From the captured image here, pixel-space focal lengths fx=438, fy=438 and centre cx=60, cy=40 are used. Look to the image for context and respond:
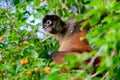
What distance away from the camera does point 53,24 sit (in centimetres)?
774

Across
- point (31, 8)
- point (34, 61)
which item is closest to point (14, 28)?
point (31, 8)

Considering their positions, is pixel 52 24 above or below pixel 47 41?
above

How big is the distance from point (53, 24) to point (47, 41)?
36cm

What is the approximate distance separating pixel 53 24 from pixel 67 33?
30cm

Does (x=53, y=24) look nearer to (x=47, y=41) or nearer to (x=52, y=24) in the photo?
(x=52, y=24)

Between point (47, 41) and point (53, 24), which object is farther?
point (53, 24)

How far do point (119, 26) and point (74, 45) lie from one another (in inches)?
162

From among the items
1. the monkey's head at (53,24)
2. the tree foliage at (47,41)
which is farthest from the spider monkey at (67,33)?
the tree foliage at (47,41)

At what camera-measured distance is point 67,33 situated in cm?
769

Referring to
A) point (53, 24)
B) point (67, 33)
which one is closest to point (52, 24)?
point (53, 24)

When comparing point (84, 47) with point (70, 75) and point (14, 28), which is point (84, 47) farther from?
point (70, 75)

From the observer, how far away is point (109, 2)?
3812mm

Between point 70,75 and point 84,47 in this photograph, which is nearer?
point 70,75

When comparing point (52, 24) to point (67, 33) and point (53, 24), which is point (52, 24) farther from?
point (67, 33)
